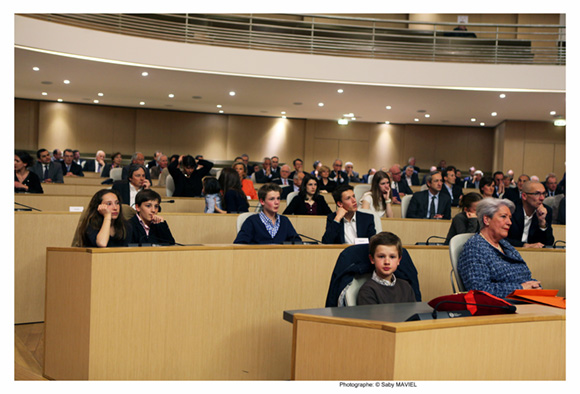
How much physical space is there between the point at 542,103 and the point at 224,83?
23.1ft

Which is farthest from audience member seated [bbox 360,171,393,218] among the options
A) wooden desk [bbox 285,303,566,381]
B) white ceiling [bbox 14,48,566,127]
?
white ceiling [bbox 14,48,566,127]

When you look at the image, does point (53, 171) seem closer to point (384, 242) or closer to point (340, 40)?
point (340, 40)

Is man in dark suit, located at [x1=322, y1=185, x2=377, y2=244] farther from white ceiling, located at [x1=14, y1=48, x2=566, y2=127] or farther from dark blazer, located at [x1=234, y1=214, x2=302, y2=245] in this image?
white ceiling, located at [x1=14, y1=48, x2=566, y2=127]

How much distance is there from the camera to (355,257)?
3342 mm

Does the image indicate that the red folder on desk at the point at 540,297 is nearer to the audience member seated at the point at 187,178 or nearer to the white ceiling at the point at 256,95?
the audience member seated at the point at 187,178

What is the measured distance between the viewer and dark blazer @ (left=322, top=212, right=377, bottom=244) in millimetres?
4984

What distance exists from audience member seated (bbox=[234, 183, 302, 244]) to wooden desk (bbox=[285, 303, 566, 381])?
7.82 feet

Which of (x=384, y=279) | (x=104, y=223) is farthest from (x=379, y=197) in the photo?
(x=104, y=223)

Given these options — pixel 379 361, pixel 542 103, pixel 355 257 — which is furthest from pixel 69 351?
pixel 542 103

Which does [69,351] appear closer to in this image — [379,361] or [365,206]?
[379,361]

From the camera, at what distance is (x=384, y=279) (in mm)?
3287

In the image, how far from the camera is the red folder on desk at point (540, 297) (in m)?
2.95

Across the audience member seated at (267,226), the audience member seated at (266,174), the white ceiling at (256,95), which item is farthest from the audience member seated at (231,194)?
the audience member seated at (266,174)

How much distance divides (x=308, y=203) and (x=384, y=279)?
3617mm
